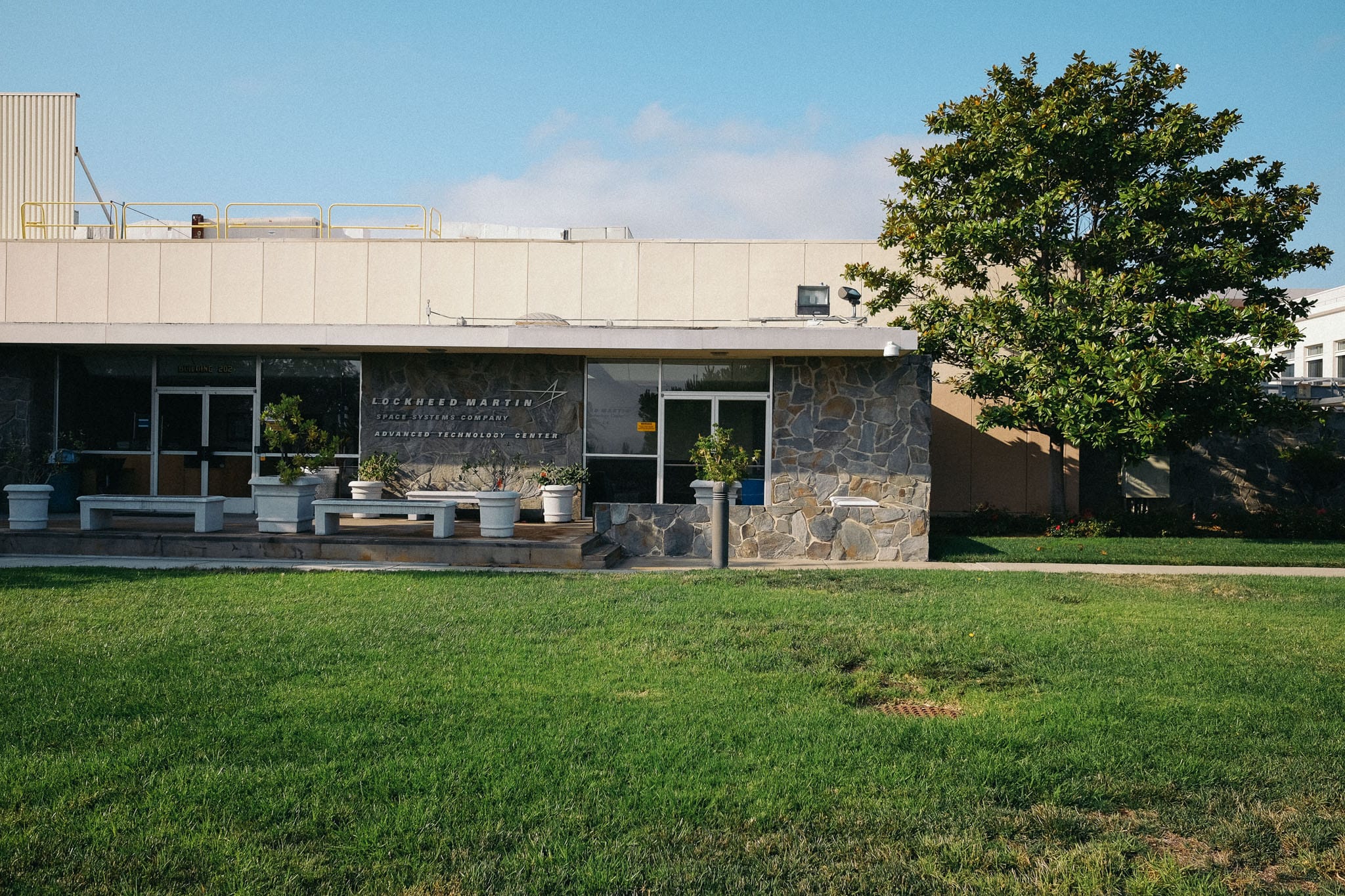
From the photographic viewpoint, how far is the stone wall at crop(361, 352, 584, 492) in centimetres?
1617

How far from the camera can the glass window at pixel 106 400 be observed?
54.0ft

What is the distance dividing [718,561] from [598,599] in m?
3.46

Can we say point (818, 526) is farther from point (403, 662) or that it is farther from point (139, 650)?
point (139, 650)

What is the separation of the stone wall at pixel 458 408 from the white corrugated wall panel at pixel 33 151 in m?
10.9

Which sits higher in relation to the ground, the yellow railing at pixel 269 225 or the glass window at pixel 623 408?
the yellow railing at pixel 269 225

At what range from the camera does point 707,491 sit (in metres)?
14.5

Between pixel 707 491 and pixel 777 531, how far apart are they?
1384 millimetres


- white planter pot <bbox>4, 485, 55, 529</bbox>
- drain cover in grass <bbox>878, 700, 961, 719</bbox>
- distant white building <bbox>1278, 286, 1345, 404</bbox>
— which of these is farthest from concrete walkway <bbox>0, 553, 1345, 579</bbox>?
distant white building <bbox>1278, 286, 1345, 404</bbox>

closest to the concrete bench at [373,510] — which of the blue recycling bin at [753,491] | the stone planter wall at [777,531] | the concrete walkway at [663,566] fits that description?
the concrete walkway at [663,566]

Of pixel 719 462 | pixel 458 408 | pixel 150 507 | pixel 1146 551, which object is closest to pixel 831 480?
pixel 719 462

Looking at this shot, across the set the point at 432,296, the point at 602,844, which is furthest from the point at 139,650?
the point at 432,296

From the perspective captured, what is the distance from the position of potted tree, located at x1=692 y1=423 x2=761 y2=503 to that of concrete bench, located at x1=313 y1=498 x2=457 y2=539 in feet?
11.8

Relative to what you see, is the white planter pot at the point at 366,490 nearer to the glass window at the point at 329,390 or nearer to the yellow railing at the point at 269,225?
the glass window at the point at 329,390

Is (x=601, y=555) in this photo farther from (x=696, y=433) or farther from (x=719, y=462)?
(x=696, y=433)
